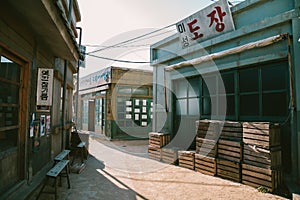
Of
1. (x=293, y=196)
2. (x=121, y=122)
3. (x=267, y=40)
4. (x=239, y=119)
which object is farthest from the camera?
(x=121, y=122)

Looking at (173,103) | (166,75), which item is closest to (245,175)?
(173,103)

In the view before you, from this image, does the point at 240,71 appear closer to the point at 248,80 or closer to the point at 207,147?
the point at 248,80

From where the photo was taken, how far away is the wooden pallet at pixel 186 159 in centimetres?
621

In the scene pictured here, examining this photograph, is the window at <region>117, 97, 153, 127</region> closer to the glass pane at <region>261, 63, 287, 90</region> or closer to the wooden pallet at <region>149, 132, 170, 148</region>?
the wooden pallet at <region>149, 132, 170, 148</region>

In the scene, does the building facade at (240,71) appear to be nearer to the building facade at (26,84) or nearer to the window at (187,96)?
the window at (187,96)

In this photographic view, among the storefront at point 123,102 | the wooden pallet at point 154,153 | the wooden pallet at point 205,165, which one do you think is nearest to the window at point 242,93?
the wooden pallet at point 205,165

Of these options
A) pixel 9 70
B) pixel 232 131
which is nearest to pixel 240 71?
pixel 232 131

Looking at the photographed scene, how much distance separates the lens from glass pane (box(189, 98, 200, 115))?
23.6 feet

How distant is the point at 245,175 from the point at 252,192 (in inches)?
19.8

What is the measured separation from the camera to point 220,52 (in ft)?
19.9

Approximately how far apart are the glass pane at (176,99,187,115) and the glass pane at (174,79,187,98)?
0.74 ft

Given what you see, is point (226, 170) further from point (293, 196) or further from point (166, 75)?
point (166, 75)

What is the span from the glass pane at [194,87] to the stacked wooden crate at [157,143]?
1854 mm

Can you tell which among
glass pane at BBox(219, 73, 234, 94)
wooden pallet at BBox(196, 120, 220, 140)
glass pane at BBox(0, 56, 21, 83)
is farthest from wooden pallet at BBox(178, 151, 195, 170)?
glass pane at BBox(0, 56, 21, 83)
